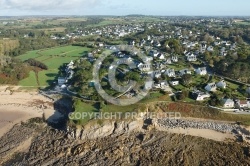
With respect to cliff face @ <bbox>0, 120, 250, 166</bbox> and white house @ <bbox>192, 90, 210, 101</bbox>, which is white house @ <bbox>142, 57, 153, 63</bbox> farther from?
cliff face @ <bbox>0, 120, 250, 166</bbox>

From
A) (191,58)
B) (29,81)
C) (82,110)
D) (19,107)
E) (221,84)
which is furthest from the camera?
(191,58)

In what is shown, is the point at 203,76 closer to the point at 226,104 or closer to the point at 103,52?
the point at 226,104

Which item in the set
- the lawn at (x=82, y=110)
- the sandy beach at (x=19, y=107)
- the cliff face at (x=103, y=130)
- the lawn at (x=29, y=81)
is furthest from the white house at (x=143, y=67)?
the cliff face at (x=103, y=130)

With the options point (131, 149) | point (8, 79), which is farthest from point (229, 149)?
point (8, 79)

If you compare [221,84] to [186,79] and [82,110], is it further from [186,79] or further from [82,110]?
[82,110]

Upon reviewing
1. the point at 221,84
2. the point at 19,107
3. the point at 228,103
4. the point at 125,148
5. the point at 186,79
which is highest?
the point at 186,79

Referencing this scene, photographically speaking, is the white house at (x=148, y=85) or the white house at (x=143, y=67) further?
the white house at (x=143, y=67)

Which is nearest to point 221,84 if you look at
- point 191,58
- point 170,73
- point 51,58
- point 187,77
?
point 187,77

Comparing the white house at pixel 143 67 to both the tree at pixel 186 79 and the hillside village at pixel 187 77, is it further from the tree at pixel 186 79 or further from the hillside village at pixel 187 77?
the tree at pixel 186 79
